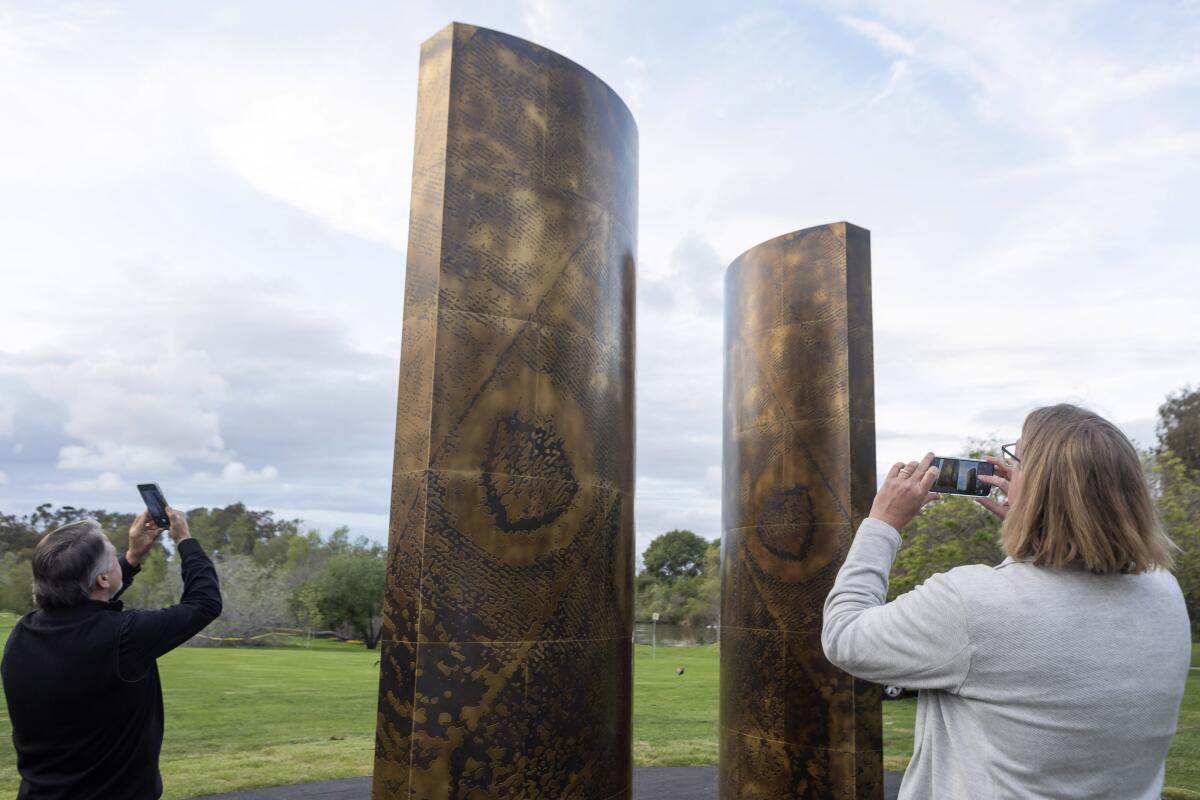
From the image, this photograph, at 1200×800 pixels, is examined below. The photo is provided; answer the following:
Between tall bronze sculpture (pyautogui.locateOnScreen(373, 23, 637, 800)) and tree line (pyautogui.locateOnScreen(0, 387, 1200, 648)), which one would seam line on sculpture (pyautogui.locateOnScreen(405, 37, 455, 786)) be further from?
tree line (pyautogui.locateOnScreen(0, 387, 1200, 648))

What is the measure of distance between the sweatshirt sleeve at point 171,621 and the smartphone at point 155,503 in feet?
0.92

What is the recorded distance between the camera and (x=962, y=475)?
7.91 ft


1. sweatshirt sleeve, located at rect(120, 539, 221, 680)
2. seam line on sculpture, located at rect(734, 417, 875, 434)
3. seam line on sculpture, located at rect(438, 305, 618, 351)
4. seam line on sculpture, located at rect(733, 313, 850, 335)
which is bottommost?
sweatshirt sleeve, located at rect(120, 539, 221, 680)

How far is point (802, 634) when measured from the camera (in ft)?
24.3

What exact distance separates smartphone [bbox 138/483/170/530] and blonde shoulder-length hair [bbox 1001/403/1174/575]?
3.02 meters

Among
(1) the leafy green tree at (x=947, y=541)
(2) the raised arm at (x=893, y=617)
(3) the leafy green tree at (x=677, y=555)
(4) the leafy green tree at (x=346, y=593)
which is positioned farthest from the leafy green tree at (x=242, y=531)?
(2) the raised arm at (x=893, y=617)

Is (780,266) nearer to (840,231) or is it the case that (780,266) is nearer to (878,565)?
(840,231)

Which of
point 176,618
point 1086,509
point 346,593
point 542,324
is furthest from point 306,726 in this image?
point 346,593

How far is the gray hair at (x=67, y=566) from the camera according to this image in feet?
9.53

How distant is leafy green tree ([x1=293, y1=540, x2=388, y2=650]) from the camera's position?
152 ft

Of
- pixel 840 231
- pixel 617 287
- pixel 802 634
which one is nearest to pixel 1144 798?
pixel 617 287

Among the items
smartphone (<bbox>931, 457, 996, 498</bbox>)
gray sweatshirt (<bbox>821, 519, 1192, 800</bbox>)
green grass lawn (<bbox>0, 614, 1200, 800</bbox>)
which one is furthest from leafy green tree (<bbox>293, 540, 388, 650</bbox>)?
gray sweatshirt (<bbox>821, 519, 1192, 800</bbox>)

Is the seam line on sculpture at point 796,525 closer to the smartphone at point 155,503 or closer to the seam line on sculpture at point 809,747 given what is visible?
the seam line on sculpture at point 809,747

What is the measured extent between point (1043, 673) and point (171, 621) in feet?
8.46
